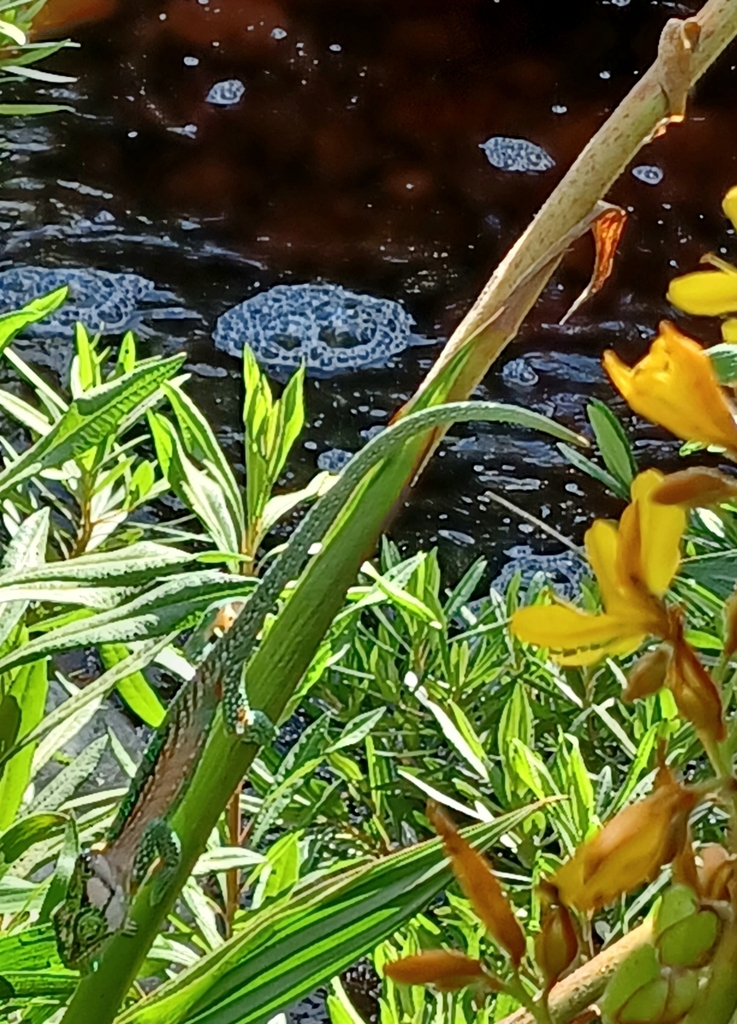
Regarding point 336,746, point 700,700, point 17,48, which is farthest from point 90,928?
point 17,48

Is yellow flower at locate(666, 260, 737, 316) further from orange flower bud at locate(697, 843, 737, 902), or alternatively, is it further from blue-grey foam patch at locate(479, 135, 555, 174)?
blue-grey foam patch at locate(479, 135, 555, 174)

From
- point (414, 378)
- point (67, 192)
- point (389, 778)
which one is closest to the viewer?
point (389, 778)

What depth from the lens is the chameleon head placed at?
17cm

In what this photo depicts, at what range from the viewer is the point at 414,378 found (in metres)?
1.10

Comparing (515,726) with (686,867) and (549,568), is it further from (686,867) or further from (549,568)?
(549,568)

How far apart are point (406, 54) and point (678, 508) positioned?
1.28 m

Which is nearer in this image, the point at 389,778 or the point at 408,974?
the point at 408,974

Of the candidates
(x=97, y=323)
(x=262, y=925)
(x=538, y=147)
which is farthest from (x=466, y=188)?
(x=262, y=925)

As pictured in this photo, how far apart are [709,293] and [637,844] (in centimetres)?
10

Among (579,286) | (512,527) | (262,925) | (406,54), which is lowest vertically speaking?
(512,527)

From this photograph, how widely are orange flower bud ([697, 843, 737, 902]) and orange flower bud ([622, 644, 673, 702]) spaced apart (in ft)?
0.09

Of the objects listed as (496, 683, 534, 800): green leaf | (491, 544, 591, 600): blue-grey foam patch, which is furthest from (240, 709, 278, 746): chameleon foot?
(491, 544, 591, 600): blue-grey foam patch

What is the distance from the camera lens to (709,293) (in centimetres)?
21

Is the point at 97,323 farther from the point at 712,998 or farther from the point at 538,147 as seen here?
the point at 712,998
